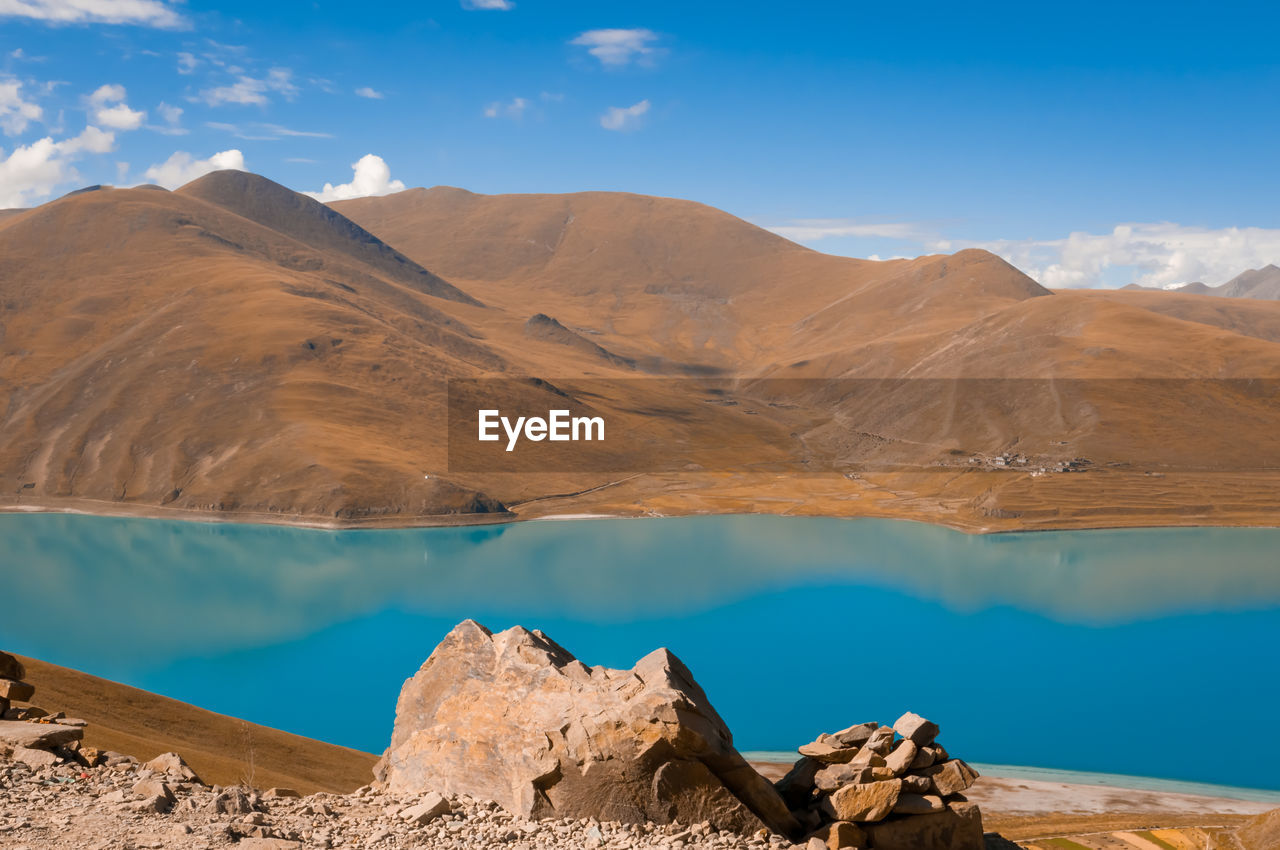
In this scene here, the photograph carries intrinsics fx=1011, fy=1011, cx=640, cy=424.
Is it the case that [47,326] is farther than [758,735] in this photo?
Yes

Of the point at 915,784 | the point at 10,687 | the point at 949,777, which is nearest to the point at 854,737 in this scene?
the point at 915,784

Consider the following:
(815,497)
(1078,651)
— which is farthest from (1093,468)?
(1078,651)

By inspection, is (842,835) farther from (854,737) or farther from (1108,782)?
(1108,782)

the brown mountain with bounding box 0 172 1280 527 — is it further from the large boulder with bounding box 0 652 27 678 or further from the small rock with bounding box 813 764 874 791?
the small rock with bounding box 813 764 874 791

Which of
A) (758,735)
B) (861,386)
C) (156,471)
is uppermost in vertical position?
(861,386)

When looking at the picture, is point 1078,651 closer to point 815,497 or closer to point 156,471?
point 815,497

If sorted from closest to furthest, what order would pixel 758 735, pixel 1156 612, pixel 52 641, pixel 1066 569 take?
pixel 758 735 < pixel 52 641 < pixel 1156 612 < pixel 1066 569
